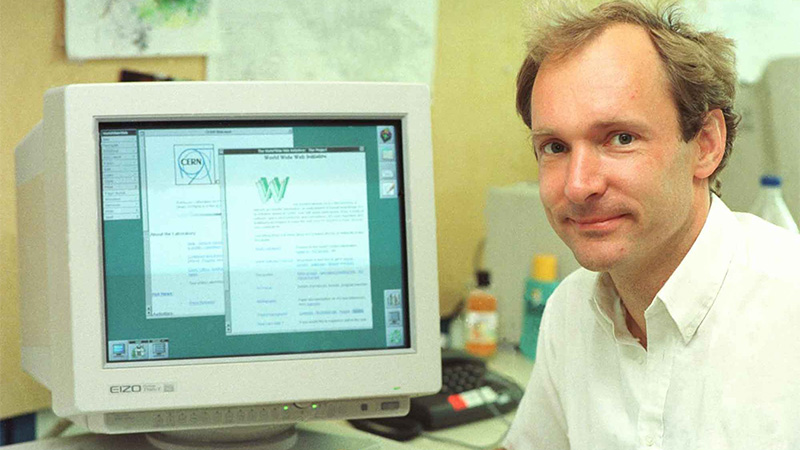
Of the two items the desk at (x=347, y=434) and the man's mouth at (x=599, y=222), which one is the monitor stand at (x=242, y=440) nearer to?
the desk at (x=347, y=434)

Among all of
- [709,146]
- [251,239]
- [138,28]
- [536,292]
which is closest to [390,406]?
[251,239]

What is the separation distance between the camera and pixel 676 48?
847 mm

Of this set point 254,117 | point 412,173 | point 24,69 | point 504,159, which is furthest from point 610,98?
point 504,159

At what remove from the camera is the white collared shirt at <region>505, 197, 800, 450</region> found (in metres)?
0.82


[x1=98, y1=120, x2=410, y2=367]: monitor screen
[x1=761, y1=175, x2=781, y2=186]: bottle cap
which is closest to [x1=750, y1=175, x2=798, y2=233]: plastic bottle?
[x1=761, y1=175, x2=781, y2=186]: bottle cap

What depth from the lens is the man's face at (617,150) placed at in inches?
32.4

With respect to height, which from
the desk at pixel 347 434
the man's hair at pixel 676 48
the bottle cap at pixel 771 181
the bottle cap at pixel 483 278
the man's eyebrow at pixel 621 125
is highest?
the man's hair at pixel 676 48

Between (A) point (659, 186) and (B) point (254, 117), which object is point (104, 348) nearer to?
(B) point (254, 117)

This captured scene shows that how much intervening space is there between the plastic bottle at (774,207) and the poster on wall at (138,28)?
0.95 m

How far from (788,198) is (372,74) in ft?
2.54

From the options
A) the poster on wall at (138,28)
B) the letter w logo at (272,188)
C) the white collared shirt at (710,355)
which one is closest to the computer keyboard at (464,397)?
the white collared shirt at (710,355)

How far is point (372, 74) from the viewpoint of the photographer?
1.55 meters

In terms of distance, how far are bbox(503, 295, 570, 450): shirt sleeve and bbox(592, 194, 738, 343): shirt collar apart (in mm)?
213

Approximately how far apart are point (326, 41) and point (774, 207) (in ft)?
2.70
